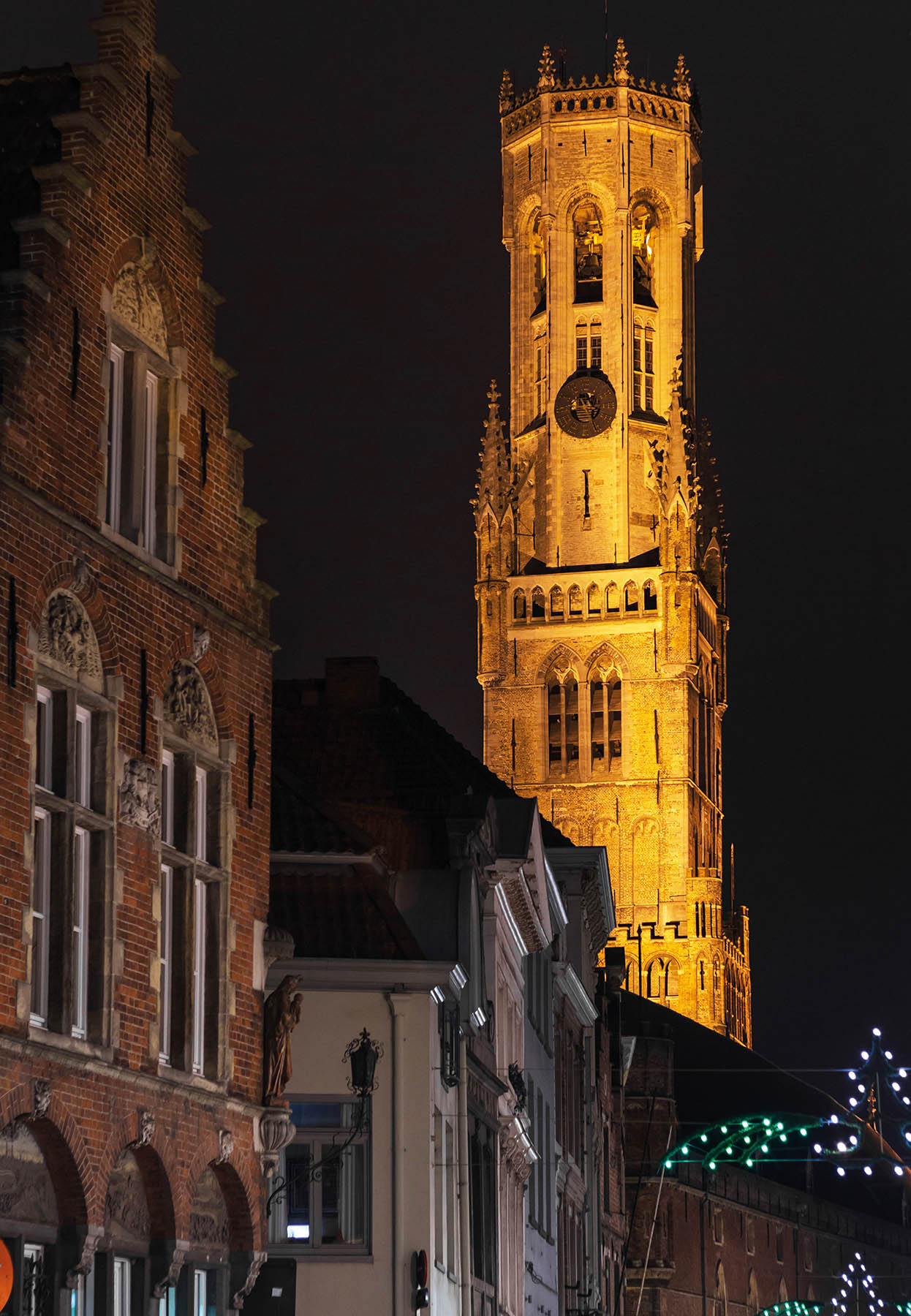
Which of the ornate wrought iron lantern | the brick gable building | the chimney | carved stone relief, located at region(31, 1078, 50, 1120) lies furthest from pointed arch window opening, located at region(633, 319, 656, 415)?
carved stone relief, located at region(31, 1078, 50, 1120)

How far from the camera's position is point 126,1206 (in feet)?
73.3

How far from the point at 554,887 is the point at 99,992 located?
2566 centimetres

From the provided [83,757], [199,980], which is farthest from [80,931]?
[199,980]

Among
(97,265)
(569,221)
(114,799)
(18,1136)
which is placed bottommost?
(18,1136)

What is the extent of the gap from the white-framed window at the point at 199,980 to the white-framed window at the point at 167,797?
525mm

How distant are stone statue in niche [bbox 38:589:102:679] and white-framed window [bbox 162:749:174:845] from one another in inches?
68.0

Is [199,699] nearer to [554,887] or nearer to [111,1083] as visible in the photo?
[111,1083]

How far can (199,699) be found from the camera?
24203mm

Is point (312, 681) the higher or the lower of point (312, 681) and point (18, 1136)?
the higher

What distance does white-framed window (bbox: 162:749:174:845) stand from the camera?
23547mm

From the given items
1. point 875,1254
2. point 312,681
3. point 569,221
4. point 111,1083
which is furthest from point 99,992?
point 569,221

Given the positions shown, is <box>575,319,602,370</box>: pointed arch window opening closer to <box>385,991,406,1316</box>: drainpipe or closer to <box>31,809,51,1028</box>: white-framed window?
<box>385,991,406,1316</box>: drainpipe

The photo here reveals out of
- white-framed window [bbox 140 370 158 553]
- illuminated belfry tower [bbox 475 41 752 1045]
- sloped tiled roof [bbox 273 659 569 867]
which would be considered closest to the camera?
white-framed window [bbox 140 370 158 553]

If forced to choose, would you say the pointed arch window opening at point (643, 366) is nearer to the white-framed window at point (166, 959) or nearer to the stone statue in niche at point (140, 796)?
the white-framed window at point (166, 959)
